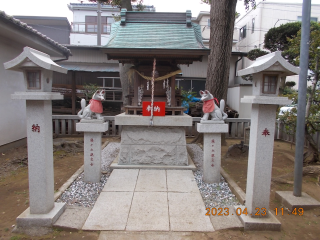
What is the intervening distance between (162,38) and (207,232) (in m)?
4.97

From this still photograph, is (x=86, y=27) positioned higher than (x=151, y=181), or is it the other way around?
(x=86, y=27)

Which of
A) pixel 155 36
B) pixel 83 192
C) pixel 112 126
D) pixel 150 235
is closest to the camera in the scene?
pixel 150 235

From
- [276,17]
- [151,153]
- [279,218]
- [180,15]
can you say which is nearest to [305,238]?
[279,218]

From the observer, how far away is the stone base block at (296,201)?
422cm

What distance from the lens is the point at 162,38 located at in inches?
247

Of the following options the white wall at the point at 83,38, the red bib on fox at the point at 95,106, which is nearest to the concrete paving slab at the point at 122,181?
the red bib on fox at the point at 95,106

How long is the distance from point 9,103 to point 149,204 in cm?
687

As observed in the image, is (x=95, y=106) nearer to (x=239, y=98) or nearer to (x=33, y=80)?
(x=33, y=80)

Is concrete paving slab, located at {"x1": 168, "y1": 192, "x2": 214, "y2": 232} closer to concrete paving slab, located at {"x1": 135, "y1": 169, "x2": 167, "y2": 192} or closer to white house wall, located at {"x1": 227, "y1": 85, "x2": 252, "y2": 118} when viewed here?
concrete paving slab, located at {"x1": 135, "y1": 169, "x2": 167, "y2": 192}

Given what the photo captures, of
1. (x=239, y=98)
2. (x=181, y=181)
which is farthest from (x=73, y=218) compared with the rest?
(x=239, y=98)

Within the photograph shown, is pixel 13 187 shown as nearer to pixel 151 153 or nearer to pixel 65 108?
pixel 151 153

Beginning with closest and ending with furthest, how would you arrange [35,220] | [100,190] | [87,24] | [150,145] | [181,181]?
[35,220] → [100,190] → [181,181] → [150,145] → [87,24]

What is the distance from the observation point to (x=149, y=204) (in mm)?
4332

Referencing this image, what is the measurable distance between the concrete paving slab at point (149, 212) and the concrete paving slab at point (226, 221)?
2.68 feet
